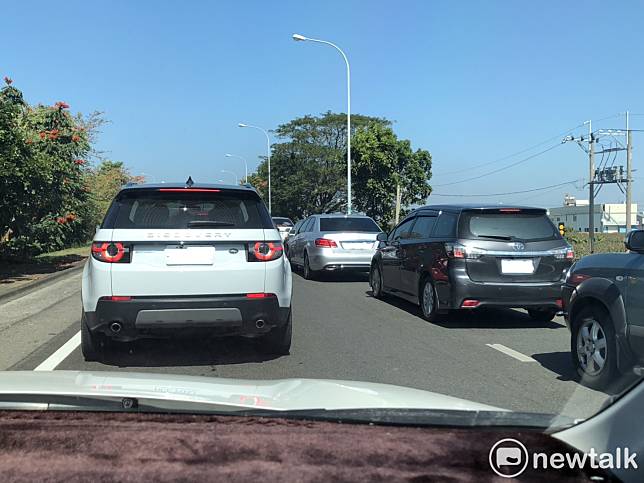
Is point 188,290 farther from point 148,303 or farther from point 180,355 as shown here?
point 180,355

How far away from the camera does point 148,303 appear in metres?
5.38

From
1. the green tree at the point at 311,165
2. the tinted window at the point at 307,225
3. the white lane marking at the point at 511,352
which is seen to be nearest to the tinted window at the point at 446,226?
the white lane marking at the point at 511,352

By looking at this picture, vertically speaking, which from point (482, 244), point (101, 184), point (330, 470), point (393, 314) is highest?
point (101, 184)

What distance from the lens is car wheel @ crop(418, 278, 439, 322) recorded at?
855cm

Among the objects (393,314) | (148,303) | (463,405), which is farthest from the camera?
(393,314)

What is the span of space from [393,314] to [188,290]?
4.80m

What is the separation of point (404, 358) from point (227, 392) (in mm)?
3717

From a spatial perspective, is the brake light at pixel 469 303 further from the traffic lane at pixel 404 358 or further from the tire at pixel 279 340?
the tire at pixel 279 340

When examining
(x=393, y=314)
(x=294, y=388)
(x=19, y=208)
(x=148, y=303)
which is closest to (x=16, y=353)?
(x=148, y=303)

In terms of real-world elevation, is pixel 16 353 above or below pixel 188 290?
below

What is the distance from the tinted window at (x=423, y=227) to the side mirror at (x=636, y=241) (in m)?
4.26

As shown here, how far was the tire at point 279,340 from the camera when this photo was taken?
621 cm

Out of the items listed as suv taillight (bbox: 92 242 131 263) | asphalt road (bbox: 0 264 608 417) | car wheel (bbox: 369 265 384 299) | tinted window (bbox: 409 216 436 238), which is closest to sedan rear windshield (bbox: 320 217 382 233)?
car wheel (bbox: 369 265 384 299)

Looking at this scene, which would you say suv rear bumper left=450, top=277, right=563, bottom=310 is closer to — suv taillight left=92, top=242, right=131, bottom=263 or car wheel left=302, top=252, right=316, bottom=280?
suv taillight left=92, top=242, right=131, bottom=263
